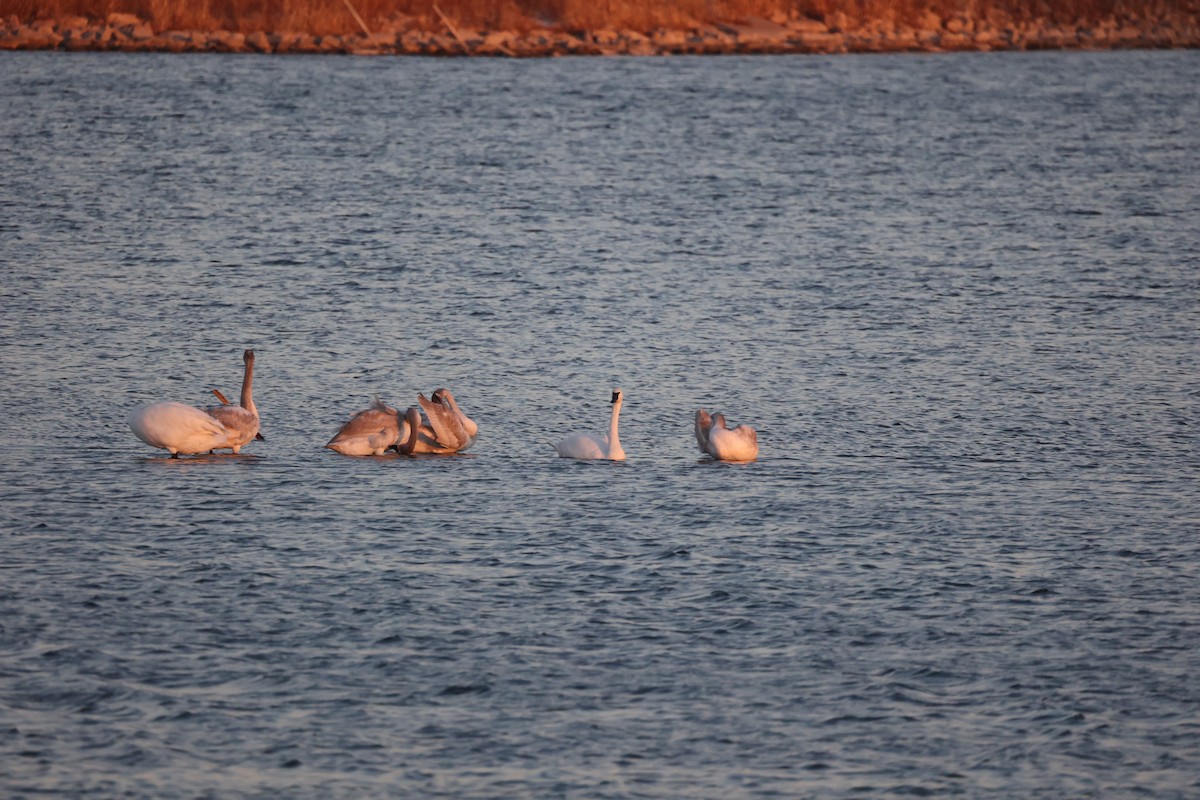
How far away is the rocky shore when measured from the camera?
80.5 metres

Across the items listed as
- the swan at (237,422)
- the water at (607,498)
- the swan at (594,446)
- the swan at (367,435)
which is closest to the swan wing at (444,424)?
the water at (607,498)

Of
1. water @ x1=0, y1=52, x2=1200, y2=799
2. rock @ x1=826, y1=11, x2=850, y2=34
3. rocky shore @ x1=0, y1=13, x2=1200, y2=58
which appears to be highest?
rock @ x1=826, y1=11, x2=850, y2=34

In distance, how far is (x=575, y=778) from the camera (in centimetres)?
1047

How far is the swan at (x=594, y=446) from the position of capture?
18344 millimetres

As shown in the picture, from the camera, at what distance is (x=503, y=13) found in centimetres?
8681

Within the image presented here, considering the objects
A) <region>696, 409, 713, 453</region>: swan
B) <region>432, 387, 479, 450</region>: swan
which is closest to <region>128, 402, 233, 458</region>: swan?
<region>432, 387, 479, 450</region>: swan

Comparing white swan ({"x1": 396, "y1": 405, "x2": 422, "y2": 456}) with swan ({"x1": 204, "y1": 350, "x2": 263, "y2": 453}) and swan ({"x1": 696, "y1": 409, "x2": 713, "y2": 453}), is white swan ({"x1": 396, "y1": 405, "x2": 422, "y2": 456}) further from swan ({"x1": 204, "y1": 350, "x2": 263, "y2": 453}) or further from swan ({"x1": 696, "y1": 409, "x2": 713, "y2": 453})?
swan ({"x1": 696, "y1": 409, "x2": 713, "y2": 453})

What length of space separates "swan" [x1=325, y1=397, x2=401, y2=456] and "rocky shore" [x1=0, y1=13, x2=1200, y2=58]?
64450 millimetres

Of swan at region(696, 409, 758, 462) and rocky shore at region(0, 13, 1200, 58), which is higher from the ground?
rocky shore at region(0, 13, 1200, 58)

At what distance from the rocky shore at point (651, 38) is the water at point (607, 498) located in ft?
127

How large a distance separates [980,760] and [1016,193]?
3364cm

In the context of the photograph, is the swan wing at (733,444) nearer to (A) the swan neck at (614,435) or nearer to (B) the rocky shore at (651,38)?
(A) the swan neck at (614,435)

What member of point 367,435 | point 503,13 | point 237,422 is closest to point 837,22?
point 503,13

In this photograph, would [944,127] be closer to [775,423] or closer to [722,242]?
[722,242]
